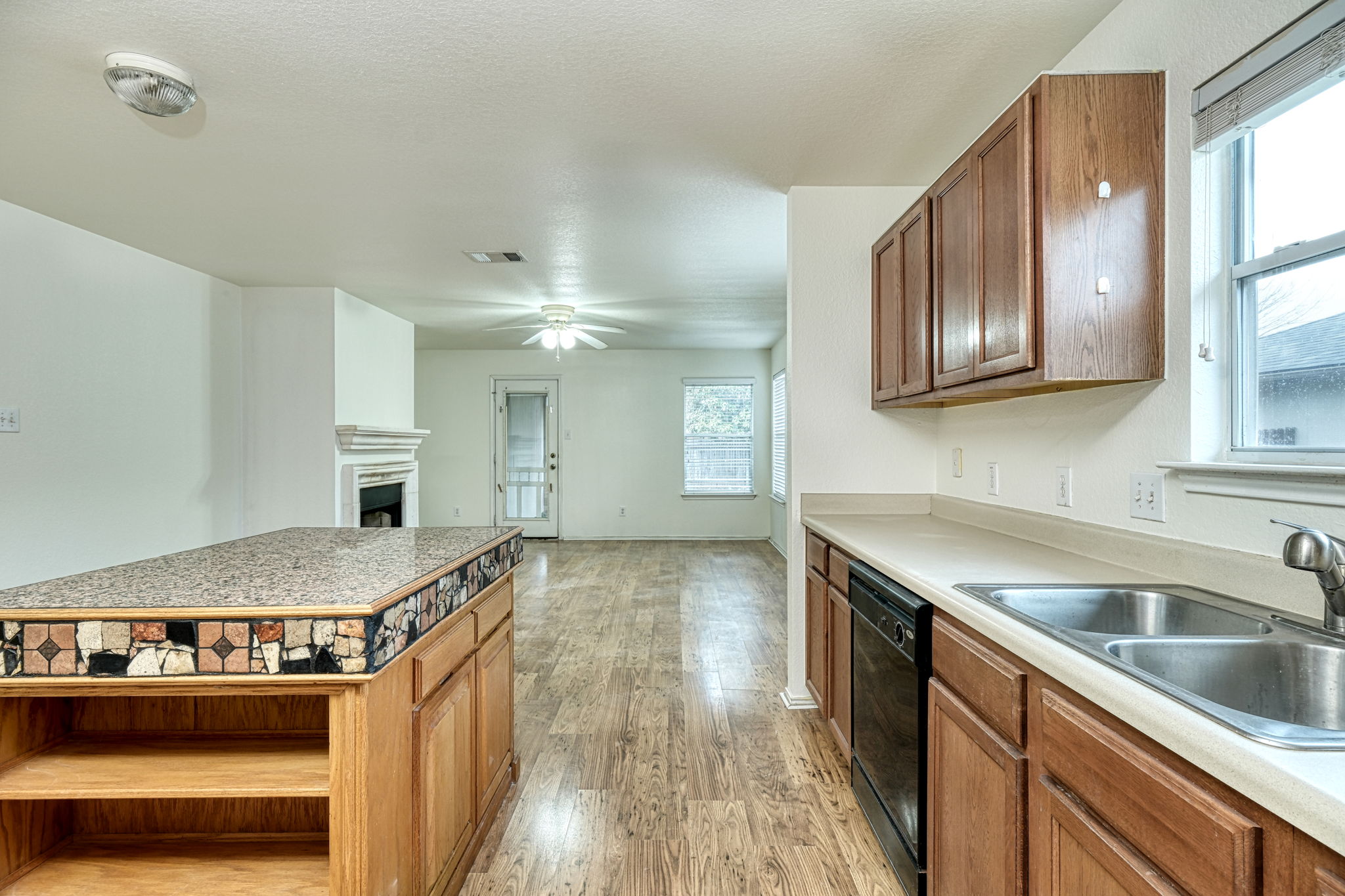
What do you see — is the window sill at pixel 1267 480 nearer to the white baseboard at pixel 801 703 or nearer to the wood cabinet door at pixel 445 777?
the wood cabinet door at pixel 445 777

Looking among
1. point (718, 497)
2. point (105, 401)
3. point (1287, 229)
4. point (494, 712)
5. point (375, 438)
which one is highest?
point (1287, 229)

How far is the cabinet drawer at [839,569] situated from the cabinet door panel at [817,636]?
129 millimetres

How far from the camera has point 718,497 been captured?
838 centimetres

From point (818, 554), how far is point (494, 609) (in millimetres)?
1357

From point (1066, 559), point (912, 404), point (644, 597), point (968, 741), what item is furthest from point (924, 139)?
point (644, 597)

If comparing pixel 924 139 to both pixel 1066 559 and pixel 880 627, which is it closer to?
pixel 1066 559

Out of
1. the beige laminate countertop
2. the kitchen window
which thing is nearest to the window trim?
the kitchen window

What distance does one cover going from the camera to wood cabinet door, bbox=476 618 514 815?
6.51 ft

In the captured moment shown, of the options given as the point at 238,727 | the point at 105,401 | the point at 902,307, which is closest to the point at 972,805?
the point at 238,727

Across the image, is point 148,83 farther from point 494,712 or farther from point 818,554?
point 818,554

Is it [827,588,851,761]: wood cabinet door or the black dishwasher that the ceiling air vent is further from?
the black dishwasher

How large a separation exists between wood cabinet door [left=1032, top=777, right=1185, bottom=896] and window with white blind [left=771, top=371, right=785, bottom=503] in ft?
20.4

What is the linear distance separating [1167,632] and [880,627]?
2.17 ft

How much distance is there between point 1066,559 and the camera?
6.13 feet
